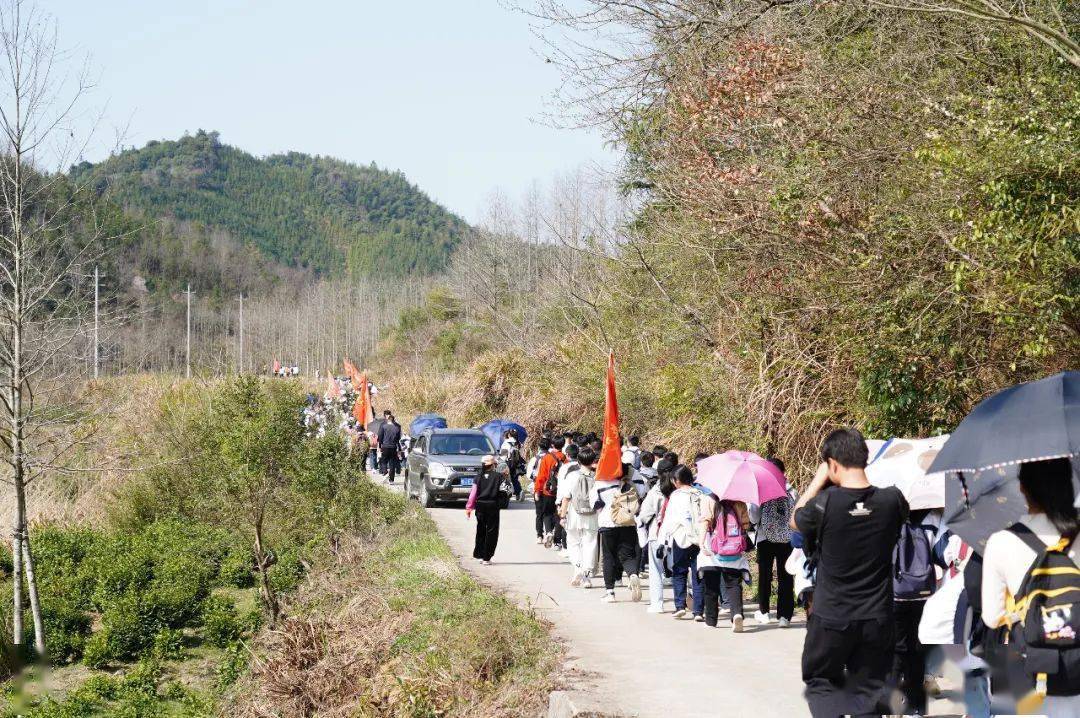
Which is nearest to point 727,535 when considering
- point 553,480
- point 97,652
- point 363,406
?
point 553,480

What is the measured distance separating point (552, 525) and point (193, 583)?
6.11 meters

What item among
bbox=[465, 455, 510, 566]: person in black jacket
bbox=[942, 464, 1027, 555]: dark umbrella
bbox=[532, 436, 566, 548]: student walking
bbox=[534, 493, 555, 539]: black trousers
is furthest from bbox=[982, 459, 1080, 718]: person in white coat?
bbox=[534, 493, 555, 539]: black trousers

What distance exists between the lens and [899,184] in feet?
44.7

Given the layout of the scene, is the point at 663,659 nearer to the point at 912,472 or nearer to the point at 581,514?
the point at 912,472

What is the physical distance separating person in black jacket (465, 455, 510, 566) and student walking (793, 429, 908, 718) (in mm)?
10399

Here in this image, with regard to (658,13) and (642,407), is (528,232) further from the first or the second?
(658,13)

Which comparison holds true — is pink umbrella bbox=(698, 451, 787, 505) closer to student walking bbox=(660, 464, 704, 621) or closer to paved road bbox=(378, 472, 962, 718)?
student walking bbox=(660, 464, 704, 621)

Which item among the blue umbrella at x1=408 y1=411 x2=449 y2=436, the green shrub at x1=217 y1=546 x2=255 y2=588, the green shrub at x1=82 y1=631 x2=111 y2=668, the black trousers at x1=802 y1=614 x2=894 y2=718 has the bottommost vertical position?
the green shrub at x1=82 y1=631 x2=111 y2=668

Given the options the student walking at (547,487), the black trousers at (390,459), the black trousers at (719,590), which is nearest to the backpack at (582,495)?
the black trousers at (719,590)

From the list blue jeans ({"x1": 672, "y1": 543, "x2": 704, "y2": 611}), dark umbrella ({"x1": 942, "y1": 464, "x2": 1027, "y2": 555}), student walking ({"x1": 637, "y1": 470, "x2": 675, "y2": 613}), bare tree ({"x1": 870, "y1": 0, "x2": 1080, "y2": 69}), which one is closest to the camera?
dark umbrella ({"x1": 942, "y1": 464, "x2": 1027, "y2": 555})

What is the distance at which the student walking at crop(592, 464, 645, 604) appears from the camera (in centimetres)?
1395

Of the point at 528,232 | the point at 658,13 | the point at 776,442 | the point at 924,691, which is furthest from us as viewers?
the point at 528,232

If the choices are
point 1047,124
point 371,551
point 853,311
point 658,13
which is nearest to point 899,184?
point 853,311

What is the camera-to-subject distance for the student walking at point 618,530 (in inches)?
549
